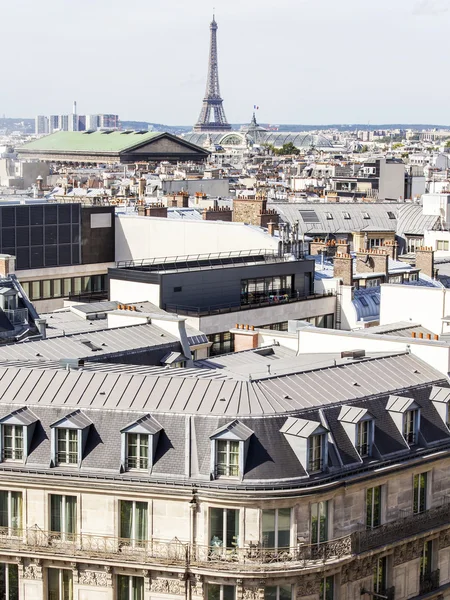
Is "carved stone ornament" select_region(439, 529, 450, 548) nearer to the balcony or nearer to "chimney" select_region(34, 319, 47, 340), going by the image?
the balcony

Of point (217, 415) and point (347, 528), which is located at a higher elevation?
point (217, 415)

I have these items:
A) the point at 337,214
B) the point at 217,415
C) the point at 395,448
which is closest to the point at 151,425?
the point at 217,415

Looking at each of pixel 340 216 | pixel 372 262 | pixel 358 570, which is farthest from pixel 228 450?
pixel 340 216

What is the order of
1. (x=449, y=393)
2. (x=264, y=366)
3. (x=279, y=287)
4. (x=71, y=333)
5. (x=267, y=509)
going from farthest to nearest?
(x=279, y=287) → (x=71, y=333) → (x=264, y=366) → (x=449, y=393) → (x=267, y=509)

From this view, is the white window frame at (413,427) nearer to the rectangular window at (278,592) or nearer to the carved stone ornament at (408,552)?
the carved stone ornament at (408,552)

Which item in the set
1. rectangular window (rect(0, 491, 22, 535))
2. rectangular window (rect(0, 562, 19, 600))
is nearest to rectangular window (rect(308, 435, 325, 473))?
rectangular window (rect(0, 491, 22, 535))

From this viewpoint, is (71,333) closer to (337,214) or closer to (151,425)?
(151,425)
